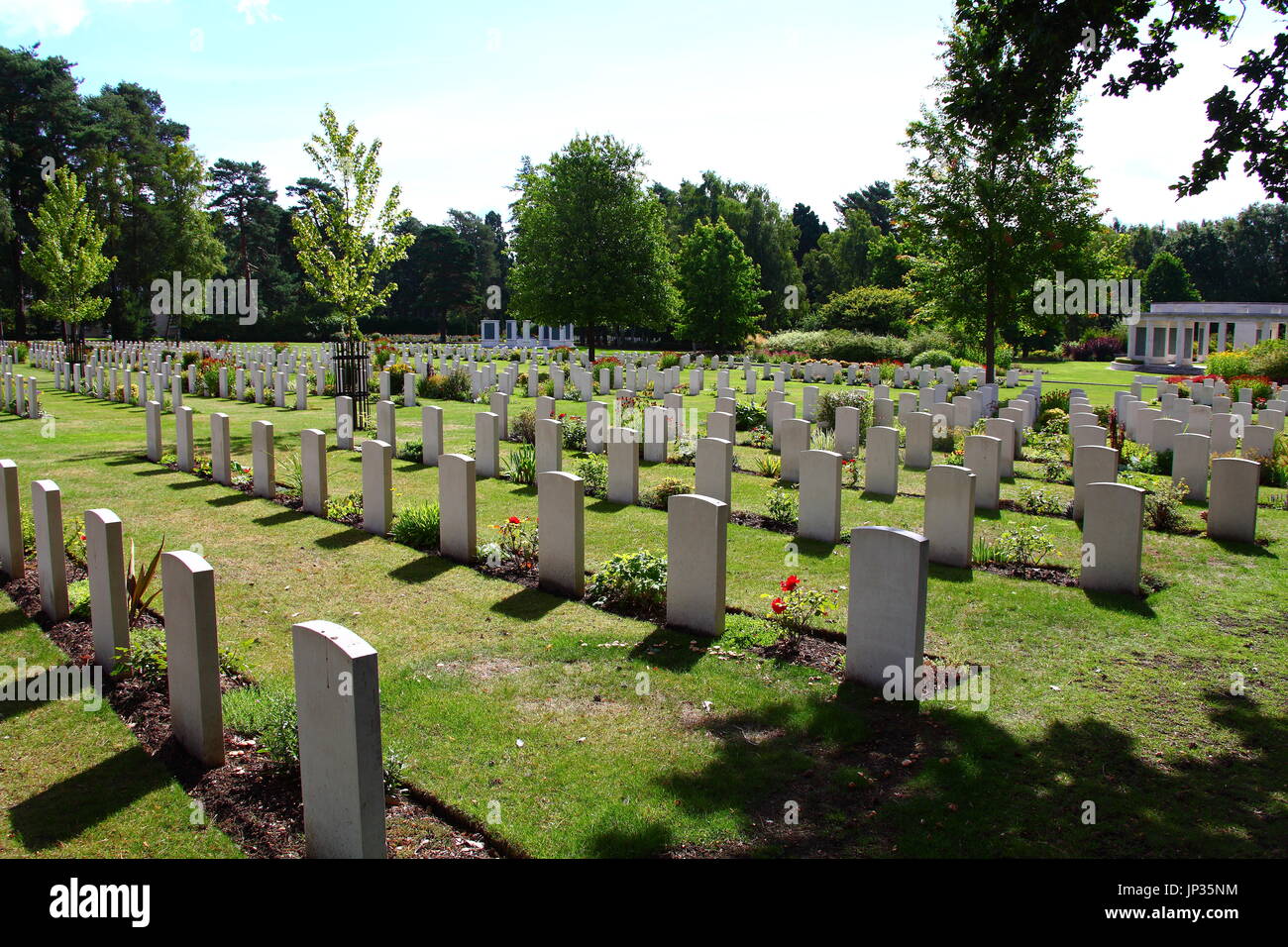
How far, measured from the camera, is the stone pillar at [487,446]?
1402cm

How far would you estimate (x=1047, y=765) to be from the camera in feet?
17.0

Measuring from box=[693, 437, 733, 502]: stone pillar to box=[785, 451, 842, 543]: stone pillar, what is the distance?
124cm

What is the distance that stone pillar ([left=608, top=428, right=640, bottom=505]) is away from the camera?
12383mm

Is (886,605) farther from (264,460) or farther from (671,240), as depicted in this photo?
(671,240)

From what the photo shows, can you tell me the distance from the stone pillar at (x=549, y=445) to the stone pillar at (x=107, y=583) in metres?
7.49

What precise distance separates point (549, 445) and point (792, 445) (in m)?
3.79

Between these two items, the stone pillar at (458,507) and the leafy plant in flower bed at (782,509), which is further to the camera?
the leafy plant in flower bed at (782,509)

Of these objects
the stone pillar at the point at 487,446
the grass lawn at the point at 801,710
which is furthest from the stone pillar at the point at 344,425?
the grass lawn at the point at 801,710

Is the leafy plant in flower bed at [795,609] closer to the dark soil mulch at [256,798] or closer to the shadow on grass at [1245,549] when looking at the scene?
the dark soil mulch at [256,798]

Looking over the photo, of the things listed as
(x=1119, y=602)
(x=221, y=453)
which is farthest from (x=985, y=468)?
(x=221, y=453)

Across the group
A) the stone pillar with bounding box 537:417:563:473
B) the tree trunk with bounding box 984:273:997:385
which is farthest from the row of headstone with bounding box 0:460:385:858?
the tree trunk with bounding box 984:273:997:385

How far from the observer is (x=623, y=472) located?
1245 cm

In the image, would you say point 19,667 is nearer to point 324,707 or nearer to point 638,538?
point 324,707

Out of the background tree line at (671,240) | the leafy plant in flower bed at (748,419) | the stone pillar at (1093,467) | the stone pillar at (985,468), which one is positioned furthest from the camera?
the background tree line at (671,240)
